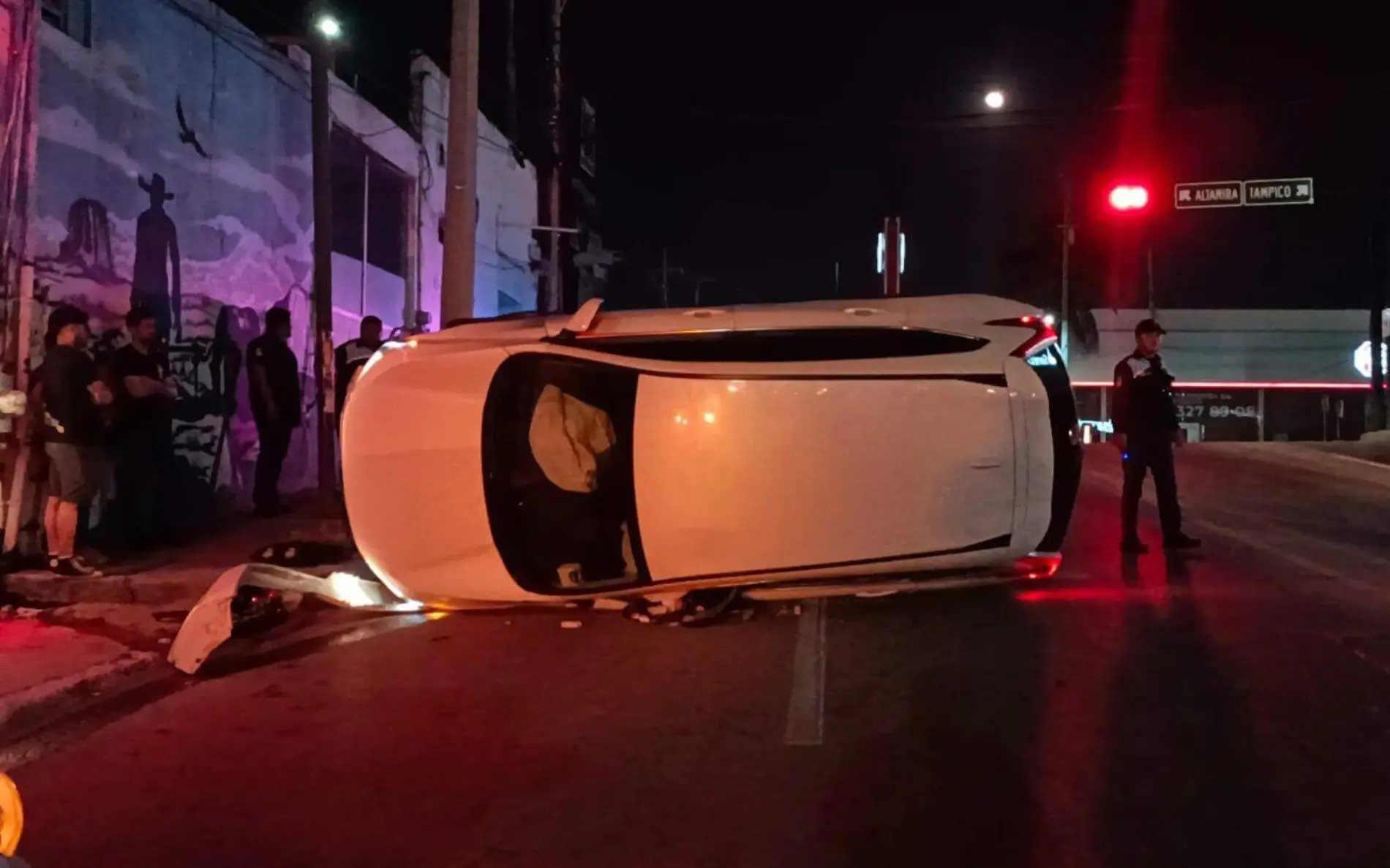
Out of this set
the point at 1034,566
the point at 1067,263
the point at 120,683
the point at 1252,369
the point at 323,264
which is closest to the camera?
the point at 1034,566

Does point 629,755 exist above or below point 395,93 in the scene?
below

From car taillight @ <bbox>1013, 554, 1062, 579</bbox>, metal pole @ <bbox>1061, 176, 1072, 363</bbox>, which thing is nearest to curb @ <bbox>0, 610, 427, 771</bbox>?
car taillight @ <bbox>1013, 554, 1062, 579</bbox>

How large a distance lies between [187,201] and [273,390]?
6.26 ft

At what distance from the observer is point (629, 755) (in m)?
4.82

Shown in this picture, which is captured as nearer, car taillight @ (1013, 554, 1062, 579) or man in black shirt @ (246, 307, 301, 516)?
car taillight @ (1013, 554, 1062, 579)

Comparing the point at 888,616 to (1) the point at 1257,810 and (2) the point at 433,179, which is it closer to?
(1) the point at 1257,810

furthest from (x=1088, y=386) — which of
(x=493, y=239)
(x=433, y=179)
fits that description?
(x=433, y=179)

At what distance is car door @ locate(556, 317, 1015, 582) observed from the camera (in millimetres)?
5762

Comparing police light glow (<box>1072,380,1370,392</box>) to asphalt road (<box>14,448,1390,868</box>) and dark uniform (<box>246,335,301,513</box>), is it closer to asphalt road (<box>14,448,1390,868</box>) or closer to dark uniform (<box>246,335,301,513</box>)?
dark uniform (<box>246,335,301,513</box>)

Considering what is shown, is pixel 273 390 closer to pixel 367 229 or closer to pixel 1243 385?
pixel 367 229

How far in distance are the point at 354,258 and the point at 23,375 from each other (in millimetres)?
7249

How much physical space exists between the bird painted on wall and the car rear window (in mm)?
6290

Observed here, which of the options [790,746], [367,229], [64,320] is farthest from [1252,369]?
[790,746]

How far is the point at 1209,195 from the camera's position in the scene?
19.7 metres
